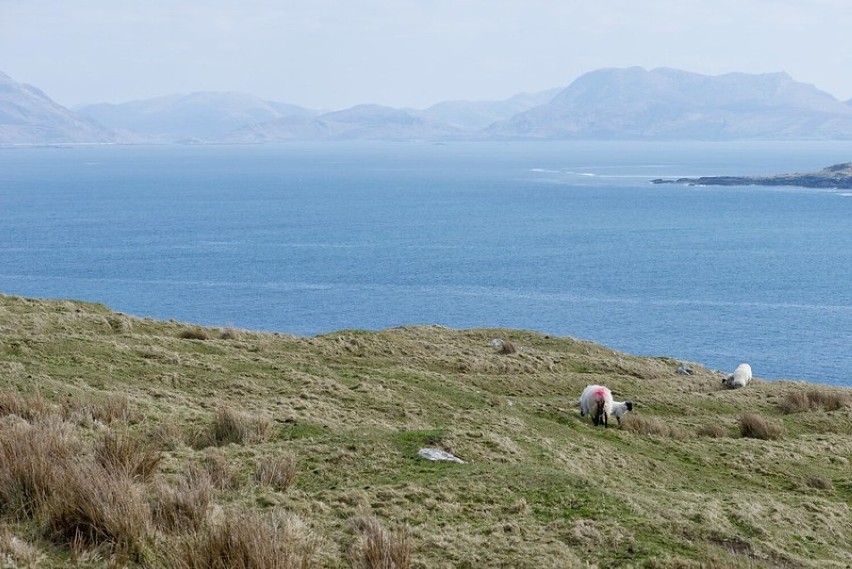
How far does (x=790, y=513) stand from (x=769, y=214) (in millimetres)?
173566

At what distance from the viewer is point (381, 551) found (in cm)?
911

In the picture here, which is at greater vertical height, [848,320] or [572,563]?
[572,563]

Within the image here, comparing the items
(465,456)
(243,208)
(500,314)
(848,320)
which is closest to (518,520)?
(465,456)

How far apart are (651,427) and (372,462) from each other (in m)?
11.6

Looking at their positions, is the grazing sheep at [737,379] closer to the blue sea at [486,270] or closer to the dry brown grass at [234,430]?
the dry brown grass at [234,430]

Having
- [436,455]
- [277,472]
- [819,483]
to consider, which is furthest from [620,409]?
[277,472]

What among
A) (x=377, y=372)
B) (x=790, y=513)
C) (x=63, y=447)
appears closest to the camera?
(x=63, y=447)

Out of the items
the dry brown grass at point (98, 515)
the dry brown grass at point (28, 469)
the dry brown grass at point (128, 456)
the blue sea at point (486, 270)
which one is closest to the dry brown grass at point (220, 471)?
the dry brown grass at point (128, 456)

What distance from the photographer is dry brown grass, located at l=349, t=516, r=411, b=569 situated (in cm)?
897

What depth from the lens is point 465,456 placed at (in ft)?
53.3

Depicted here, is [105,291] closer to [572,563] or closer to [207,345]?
[207,345]

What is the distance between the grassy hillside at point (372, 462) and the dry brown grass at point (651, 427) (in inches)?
3.1

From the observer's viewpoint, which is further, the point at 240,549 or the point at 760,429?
the point at 760,429

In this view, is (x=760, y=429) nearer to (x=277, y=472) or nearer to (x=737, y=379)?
(x=737, y=379)
